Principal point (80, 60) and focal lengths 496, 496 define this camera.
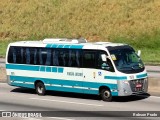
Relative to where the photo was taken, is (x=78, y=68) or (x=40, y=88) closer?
(x=78, y=68)

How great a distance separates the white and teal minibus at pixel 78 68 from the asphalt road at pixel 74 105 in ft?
1.71

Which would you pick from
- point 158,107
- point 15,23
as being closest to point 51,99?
point 158,107

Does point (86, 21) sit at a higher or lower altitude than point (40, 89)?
higher

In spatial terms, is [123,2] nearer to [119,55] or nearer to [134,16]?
[134,16]

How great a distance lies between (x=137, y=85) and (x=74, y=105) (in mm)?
2836

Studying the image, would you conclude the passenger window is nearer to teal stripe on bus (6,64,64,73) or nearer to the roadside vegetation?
teal stripe on bus (6,64,64,73)

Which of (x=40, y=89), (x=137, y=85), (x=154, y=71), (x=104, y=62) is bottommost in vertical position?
(x=154, y=71)

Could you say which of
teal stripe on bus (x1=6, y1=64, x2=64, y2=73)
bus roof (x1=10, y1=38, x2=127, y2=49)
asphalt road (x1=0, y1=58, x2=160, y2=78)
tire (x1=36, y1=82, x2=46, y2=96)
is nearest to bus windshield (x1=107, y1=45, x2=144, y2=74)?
bus roof (x1=10, y1=38, x2=127, y2=49)

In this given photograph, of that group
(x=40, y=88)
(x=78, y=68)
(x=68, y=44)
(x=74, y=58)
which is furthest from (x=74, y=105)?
(x=40, y=88)

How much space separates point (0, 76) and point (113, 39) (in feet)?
81.2

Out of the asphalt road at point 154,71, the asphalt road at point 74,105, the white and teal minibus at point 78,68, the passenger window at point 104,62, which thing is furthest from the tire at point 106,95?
the asphalt road at point 154,71

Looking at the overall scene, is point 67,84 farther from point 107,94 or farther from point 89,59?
point 107,94

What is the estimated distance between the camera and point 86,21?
2265 inches

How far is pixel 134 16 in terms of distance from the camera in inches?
2168
